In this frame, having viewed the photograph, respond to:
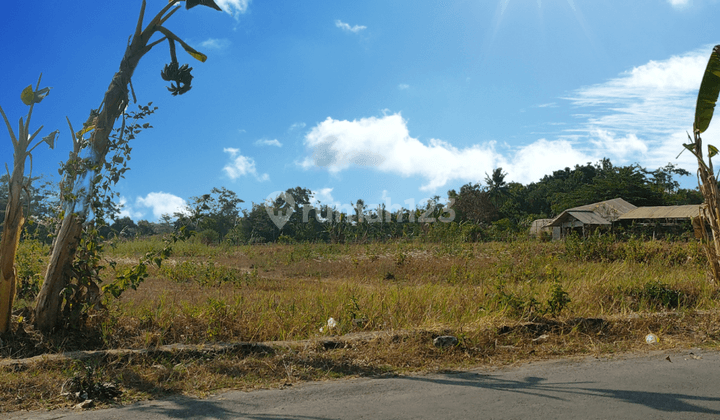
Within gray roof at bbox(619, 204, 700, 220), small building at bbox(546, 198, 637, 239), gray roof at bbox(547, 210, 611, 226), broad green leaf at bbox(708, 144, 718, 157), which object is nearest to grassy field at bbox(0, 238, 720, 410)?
broad green leaf at bbox(708, 144, 718, 157)

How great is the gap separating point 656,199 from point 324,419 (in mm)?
41540

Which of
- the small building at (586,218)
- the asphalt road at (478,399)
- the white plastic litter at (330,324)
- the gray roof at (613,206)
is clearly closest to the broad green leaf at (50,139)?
the asphalt road at (478,399)

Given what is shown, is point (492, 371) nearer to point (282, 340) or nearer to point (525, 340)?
point (525, 340)

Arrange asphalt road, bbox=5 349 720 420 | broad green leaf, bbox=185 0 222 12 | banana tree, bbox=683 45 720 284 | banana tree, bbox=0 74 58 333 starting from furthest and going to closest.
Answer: banana tree, bbox=683 45 720 284 → broad green leaf, bbox=185 0 222 12 → banana tree, bbox=0 74 58 333 → asphalt road, bbox=5 349 720 420

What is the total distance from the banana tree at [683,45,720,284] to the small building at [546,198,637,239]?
20943 mm

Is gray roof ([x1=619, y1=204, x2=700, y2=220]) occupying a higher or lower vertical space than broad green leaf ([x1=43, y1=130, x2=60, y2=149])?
lower

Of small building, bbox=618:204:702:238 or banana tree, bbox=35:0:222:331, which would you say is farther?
small building, bbox=618:204:702:238

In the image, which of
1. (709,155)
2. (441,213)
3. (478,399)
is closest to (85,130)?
(478,399)

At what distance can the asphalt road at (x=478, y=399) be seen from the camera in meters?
2.91

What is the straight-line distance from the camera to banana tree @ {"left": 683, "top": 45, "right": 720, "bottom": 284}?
7.11 metres

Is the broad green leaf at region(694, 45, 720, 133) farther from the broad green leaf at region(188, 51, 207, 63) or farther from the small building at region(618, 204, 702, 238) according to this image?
the small building at region(618, 204, 702, 238)

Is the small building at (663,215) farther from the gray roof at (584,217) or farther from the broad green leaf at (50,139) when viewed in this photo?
the broad green leaf at (50,139)

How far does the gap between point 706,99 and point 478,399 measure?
7.16m

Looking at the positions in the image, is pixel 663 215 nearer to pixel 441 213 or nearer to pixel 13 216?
pixel 441 213
